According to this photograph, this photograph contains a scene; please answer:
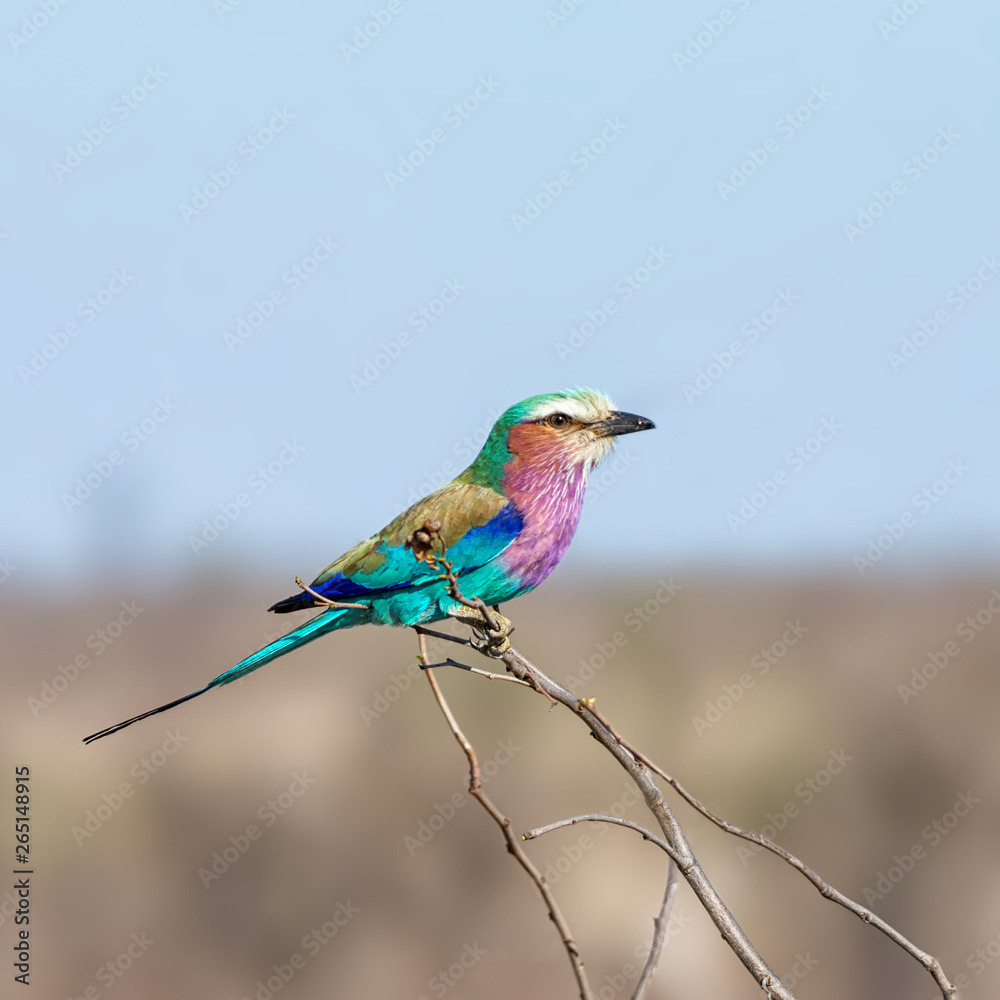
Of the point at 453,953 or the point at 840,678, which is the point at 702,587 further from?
the point at 453,953

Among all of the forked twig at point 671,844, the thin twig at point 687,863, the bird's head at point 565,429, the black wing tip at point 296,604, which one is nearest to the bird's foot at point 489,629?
the forked twig at point 671,844

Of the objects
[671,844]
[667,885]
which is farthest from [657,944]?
[671,844]

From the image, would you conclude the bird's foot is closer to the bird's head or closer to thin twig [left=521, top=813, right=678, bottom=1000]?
thin twig [left=521, top=813, right=678, bottom=1000]

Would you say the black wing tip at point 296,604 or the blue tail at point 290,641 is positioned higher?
the black wing tip at point 296,604

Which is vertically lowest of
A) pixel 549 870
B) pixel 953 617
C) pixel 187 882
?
pixel 187 882

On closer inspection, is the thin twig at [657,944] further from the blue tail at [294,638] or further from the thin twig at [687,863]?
the blue tail at [294,638]

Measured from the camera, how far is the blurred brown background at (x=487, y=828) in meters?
10.9

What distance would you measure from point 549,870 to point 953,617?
23.3ft

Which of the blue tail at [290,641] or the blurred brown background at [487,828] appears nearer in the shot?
the blue tail at [290,641]

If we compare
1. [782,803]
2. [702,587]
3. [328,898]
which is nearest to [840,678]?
[782,803]

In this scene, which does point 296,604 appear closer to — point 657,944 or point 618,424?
point 618,424

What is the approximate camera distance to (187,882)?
1129cm

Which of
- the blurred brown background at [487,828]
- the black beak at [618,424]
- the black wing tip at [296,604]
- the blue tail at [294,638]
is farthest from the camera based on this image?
the blurred brown background at [487,828]

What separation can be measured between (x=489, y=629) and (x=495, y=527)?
1.28 metres
